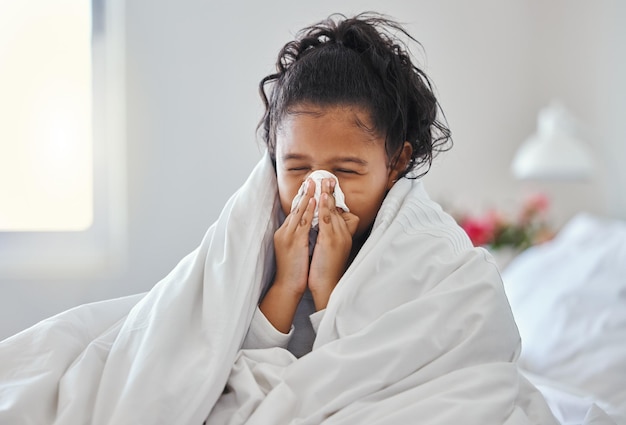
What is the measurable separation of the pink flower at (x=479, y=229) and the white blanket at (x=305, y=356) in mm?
1852

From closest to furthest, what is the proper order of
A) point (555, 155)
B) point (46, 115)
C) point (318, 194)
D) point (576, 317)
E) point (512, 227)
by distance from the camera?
point (318, 194) → point (576, 317) → point (46, 115) → point (555, 155) → point (512, 227)

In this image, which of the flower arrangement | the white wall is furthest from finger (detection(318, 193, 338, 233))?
the flower arrangement

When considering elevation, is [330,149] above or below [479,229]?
above

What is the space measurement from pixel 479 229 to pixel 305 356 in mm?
2073

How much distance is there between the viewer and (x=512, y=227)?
295 cm

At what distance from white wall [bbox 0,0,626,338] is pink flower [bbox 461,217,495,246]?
0.10 meters

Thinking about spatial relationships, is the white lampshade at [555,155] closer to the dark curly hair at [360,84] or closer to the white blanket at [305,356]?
the dark curly hair at [360,84]

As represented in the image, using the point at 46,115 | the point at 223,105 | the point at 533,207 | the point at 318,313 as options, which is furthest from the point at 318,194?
the point at 533,207

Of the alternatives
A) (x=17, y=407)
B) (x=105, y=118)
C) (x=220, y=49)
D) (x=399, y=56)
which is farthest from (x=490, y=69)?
(x=17, y=407)

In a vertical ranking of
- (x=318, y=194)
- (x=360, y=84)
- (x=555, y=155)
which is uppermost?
(x=360, y=84)

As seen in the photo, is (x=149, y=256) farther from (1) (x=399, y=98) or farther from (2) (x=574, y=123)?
(2) (x=574, y=123)

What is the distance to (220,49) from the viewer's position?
85.9 inches

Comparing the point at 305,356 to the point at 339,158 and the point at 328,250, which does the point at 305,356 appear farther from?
the point at 339,158

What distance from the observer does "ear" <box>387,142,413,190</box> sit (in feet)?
3.82
